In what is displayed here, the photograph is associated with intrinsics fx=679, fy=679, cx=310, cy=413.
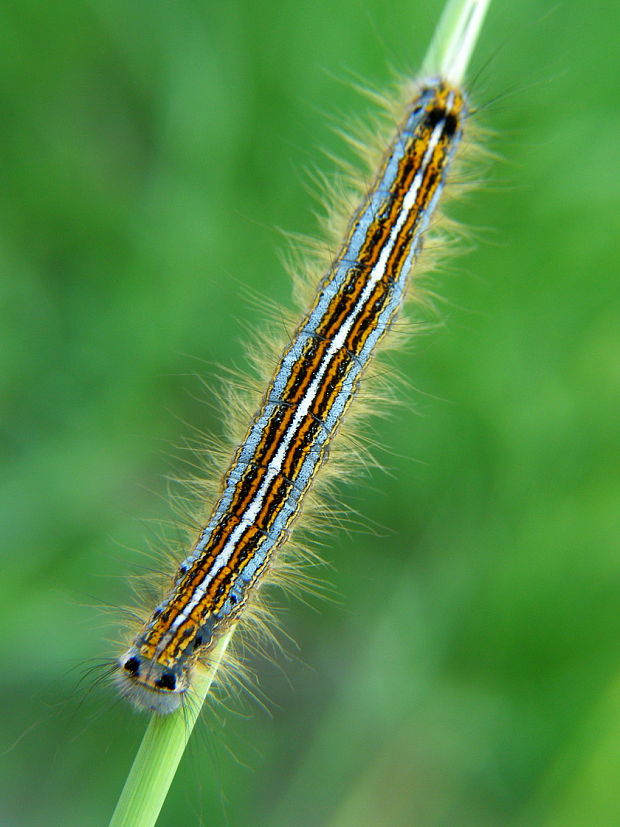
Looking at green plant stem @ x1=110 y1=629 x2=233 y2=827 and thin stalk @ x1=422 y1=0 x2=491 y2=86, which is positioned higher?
thin stalk @ x1=422 y1=0 x2=491 y2=86

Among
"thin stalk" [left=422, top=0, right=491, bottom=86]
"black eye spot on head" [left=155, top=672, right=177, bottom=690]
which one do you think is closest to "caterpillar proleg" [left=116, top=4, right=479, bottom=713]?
"black eye spot on head" [left=155, top=672, right=177, bottom=690]

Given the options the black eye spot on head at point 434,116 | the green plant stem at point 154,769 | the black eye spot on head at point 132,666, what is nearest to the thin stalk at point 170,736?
the green plant stem at point 154,769

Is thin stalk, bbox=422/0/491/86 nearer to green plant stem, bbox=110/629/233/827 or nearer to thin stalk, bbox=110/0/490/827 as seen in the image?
thin stalk, bbox=110/0/490/827

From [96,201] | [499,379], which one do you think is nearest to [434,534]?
[499,379]

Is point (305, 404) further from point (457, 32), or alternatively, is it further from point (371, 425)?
point (457, 32)

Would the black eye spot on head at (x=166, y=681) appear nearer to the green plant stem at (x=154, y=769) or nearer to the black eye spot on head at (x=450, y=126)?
the green plant stem at (x=154, y=769)

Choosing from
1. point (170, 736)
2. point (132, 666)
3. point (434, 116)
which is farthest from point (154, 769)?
point (434, 116)
